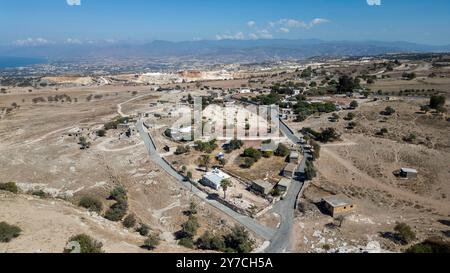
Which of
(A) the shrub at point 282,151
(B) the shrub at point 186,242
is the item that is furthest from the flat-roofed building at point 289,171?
(B) the shrub at point 186,242

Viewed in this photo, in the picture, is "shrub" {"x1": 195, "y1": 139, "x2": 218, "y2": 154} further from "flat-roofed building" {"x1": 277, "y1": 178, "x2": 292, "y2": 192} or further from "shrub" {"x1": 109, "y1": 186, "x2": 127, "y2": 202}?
"shrub" {"x1": 109, "y1": 186, "x2": 127, "y2": 202}

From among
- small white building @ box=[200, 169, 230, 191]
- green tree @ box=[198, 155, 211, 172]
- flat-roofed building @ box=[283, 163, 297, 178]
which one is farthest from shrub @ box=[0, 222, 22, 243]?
flat-roofed building @ box=[283, 163, 297, 178]

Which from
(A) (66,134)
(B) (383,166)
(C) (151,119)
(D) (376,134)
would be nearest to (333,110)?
(D) (376,134)

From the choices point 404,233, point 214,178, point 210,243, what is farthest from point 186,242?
point 404,233

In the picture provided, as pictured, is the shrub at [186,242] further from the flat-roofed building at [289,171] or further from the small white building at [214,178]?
the flat-roofed building at [289,171]

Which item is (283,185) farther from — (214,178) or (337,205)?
(214,178)
